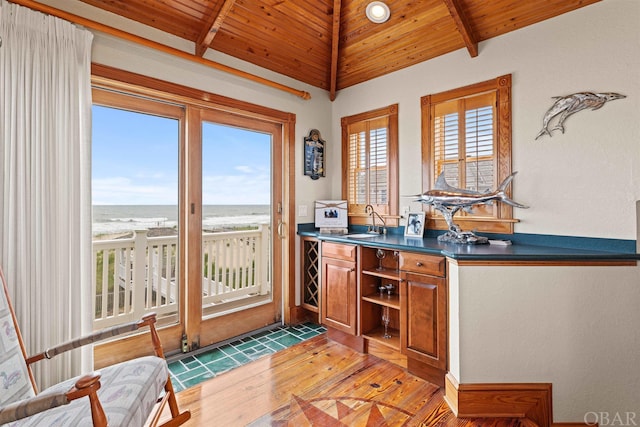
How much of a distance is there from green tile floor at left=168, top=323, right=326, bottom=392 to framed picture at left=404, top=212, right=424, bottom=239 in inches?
52.9

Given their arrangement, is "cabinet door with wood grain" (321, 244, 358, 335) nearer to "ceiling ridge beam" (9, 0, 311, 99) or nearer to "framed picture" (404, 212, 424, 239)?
"framed picture" (404, 212, 424, 239)

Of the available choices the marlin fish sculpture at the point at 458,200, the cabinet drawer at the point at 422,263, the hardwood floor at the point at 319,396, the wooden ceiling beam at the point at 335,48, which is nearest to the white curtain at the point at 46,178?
the hardwood floor at the point at 319,396

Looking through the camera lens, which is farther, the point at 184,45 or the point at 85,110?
the point at 184,45

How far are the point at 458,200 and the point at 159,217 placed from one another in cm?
249

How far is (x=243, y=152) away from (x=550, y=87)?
2.63m

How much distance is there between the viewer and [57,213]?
1.94 meters

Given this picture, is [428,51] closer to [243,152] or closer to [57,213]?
[243,152]

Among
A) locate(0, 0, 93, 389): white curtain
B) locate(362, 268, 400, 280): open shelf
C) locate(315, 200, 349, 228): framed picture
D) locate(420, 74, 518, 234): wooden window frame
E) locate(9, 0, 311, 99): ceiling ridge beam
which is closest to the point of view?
locate(0, 0, 93, 389): white curtain

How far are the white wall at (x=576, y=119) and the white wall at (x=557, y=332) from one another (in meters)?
0.52

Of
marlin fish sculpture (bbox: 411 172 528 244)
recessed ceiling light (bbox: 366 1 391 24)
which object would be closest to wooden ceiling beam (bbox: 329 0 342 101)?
Answer: recessed ceiling light (bbox: 366 1 391 24)

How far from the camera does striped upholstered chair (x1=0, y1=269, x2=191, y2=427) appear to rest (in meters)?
1.03

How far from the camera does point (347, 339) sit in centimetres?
285

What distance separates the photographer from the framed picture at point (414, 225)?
290 cm

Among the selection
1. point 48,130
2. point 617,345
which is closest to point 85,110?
point 48,130
